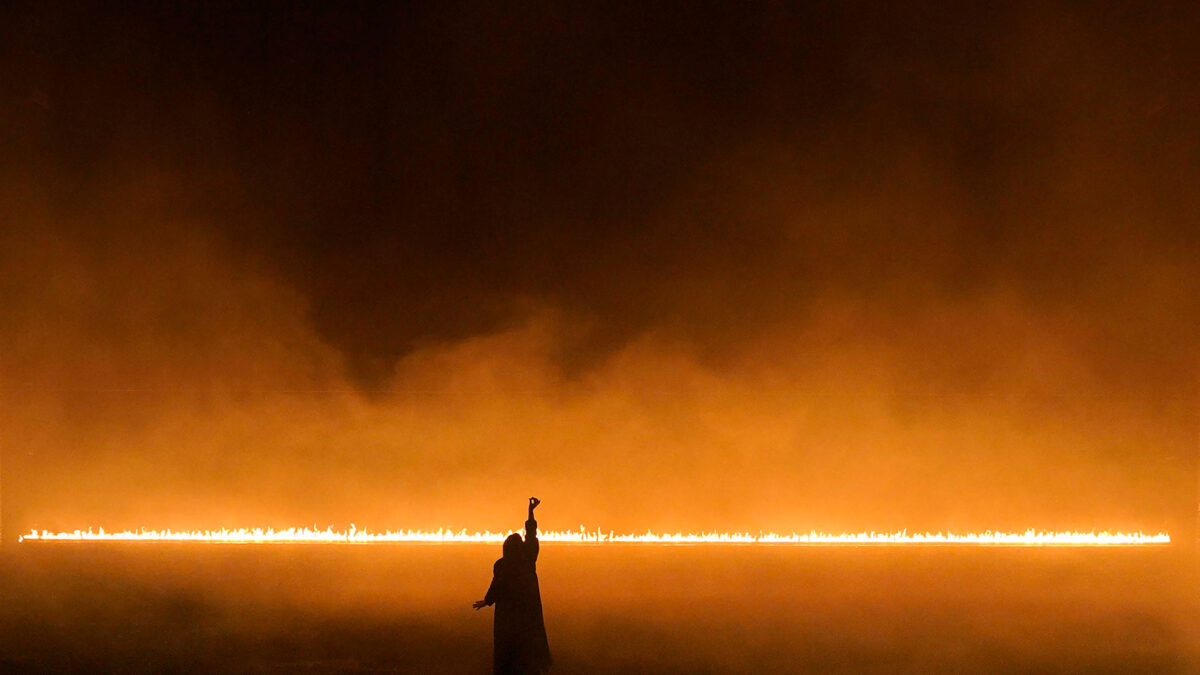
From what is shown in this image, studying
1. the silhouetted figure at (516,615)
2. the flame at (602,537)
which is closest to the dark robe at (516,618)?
the silhouetted figure at (516,615)

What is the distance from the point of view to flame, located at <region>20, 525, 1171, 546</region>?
12.9m

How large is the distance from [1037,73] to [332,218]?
11515 mm

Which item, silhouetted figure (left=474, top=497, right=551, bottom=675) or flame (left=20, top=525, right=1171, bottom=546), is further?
flame (left=20, top=525, right=1171, bottom=546)

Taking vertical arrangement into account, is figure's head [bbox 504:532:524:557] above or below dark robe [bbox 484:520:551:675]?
above

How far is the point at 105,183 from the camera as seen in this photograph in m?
15.5

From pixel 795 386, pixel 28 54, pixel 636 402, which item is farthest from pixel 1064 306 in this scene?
pixel 28 54

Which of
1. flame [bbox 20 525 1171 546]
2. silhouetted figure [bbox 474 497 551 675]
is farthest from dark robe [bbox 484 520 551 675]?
flame [bbox 20 525 1171 546]

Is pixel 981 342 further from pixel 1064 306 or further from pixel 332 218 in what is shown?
pixel 332 218

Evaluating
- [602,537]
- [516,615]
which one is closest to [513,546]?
[516,615]

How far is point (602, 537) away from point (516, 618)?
22.9 ft

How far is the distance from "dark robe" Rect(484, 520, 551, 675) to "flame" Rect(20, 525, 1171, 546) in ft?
19.6

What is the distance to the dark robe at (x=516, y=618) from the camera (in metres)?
6.92

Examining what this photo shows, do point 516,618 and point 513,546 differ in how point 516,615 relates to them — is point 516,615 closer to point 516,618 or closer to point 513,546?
point 516,618

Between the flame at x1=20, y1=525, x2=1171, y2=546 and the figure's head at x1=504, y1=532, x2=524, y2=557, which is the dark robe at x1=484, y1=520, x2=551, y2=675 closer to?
the figure's head at x1=504, y1=532, x2=524, y2=557
